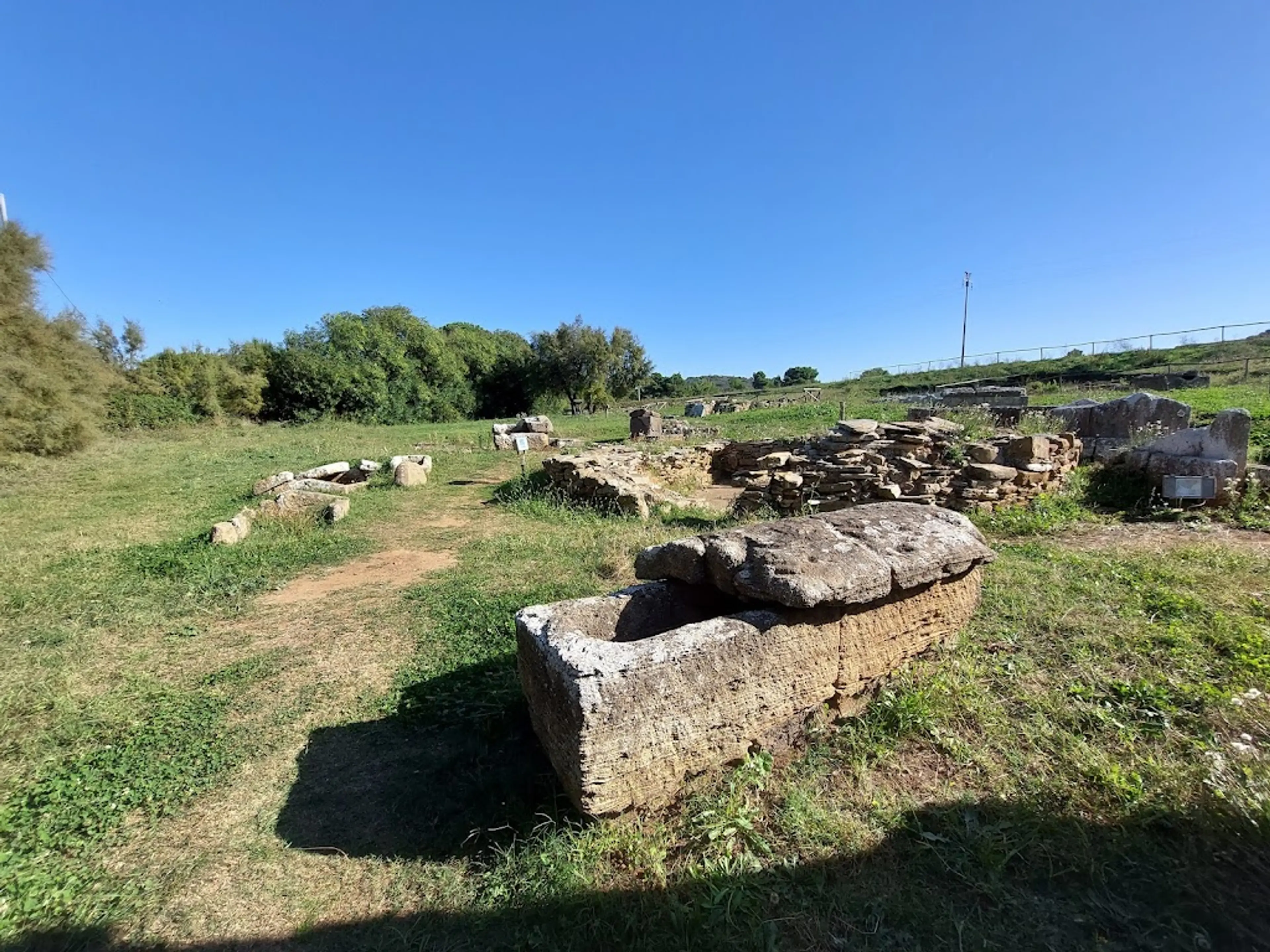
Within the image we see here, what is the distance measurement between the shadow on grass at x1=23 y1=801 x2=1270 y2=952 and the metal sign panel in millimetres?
6639

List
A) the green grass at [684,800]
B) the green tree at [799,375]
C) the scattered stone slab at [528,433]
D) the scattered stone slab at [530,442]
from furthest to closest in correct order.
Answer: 1. the green tree at [799,375]
2. the scattered stone slab at [528,433]
3. the scattered stone slab at [530,442]
4. the green grass at [684,800]

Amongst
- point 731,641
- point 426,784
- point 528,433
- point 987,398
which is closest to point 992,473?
point 731,641

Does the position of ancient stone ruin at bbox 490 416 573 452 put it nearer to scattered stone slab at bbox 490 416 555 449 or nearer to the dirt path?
scattered stone slab at bbox 490 416 555 449

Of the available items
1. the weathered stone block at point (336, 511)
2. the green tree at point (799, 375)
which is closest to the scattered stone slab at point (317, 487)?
the weathered stone block at point (336, 511)

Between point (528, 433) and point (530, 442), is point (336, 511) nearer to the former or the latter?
point (530, 442)

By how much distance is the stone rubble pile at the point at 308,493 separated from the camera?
758cm

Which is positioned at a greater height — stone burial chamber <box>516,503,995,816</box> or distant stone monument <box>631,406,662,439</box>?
distant stone monument <box>631,406,662,439</box>

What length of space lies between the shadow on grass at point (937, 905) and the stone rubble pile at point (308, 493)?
6.56 m

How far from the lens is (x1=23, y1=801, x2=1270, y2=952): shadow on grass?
1.81 m

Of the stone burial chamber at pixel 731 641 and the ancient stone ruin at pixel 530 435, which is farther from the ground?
the ancient stone ruin at pixel 530 435

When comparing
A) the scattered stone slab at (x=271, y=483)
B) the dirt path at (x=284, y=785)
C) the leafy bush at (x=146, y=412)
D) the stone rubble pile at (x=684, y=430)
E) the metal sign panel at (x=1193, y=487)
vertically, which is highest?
the leafy bush at (x=146, y=412)

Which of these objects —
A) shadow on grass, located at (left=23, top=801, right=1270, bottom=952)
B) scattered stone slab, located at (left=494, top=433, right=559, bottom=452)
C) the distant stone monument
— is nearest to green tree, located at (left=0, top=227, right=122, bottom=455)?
scattered stone slab, located at (left=494, top=433, right=559, bottom=452)

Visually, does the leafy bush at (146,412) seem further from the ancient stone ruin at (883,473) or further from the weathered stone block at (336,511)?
the ancient stone ruin at (883,473)

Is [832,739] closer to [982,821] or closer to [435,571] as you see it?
[982,821]
